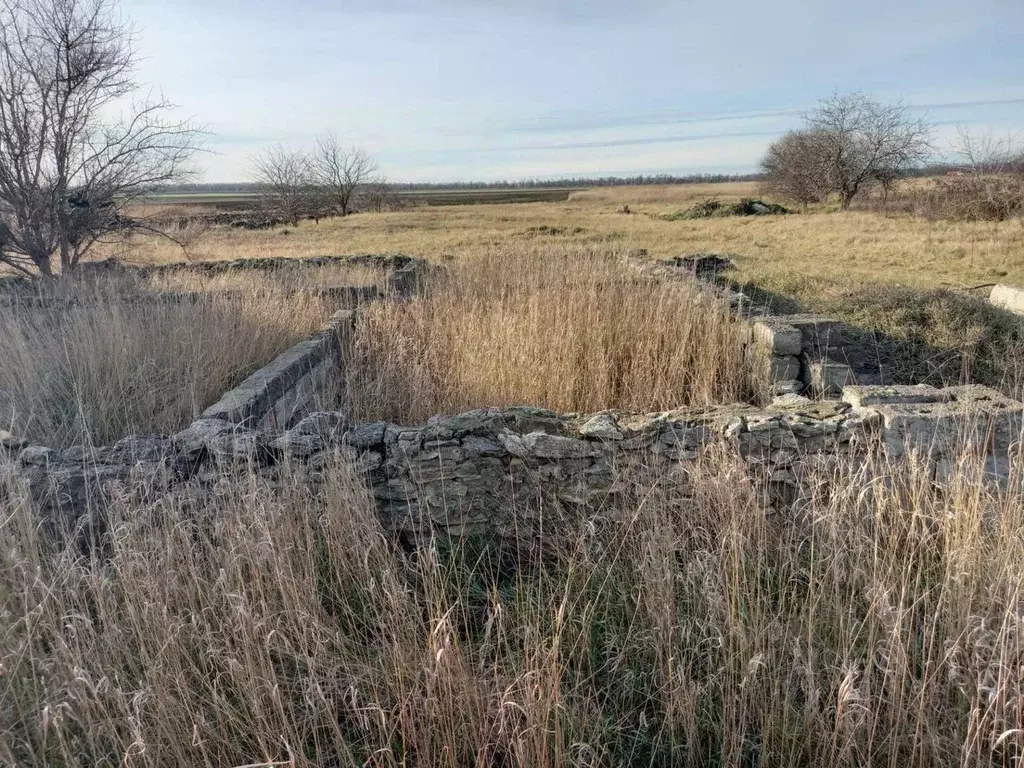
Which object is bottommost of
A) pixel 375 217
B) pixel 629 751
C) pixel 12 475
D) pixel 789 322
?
pixel 629 751

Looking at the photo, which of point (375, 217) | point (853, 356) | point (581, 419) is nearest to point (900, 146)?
point (375, 217)

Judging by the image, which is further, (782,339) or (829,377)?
(782,339)

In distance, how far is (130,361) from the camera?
518 cm

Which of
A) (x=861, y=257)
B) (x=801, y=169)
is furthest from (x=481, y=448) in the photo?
(x=801, y=169)

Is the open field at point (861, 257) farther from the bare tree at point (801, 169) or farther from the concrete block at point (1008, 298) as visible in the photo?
the bare tree at point (801, 169)

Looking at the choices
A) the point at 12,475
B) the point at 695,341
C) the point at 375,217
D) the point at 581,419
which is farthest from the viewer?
the point at 375,217

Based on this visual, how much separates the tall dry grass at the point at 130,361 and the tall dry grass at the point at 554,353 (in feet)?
2.97

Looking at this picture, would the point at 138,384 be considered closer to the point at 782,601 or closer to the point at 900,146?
the point at 782,601

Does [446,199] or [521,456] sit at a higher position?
[446,199]

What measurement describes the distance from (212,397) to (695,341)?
149 inches

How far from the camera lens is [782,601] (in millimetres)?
2363

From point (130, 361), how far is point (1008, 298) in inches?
391

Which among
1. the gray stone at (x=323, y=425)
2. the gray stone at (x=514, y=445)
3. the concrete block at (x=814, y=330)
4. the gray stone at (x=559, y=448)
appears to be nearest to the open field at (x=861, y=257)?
the concrete block at (x=814, y=330)

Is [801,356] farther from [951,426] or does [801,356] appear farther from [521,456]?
[521,456]
